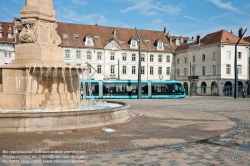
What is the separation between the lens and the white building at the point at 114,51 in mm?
48141

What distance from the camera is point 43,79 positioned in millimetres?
11375

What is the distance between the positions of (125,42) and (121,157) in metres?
47.8

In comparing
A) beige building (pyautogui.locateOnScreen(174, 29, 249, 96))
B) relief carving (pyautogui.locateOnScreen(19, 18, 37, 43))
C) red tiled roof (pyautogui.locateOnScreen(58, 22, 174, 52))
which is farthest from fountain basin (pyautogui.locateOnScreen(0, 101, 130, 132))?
red tiled roof (pyautogui.locateOnScreen(58, 22, 174, 52))

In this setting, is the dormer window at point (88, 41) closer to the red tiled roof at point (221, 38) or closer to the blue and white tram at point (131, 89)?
the blue and white tram at point (131, 89)

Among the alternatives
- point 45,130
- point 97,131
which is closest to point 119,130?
point 97,131

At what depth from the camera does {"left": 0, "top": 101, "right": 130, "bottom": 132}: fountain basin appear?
331 inches

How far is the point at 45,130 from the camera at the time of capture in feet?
28.5

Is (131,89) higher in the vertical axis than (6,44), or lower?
lower

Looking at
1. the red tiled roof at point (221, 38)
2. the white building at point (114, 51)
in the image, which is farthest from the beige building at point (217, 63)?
the white building at point (114, 51)

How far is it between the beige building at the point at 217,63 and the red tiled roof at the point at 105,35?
25.4 feet

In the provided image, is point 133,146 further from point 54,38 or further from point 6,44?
point 6,44

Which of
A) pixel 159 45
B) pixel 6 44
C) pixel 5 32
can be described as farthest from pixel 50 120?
pixel 5 32

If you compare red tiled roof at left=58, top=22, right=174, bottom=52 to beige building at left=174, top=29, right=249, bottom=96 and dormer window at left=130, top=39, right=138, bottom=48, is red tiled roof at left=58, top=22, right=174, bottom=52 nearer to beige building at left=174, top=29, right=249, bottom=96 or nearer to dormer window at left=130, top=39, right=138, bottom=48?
dormer window at left=130, top=39, right=138, bottom=48

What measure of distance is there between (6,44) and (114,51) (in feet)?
→ 77.8
